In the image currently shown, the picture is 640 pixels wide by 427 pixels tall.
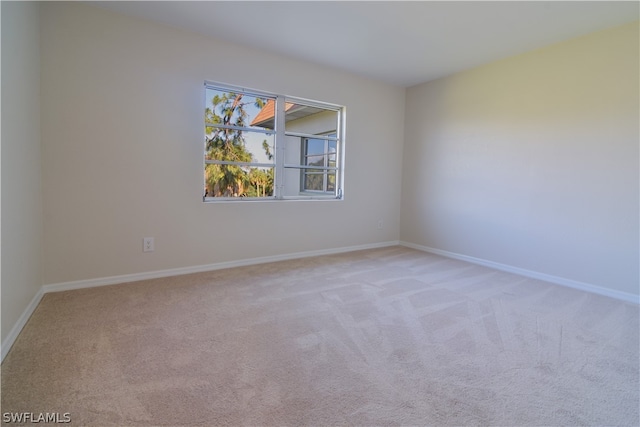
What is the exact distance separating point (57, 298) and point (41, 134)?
1305 millimetres

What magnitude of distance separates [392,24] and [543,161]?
6.92 ft

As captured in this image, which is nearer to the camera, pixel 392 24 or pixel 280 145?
pixel 392 24

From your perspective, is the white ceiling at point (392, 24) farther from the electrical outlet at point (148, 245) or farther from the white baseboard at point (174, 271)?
the white baseboard at point (174, 271)

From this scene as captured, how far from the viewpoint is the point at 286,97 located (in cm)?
368

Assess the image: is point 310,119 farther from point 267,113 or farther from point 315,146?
point 267,113

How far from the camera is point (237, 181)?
3.47 meters

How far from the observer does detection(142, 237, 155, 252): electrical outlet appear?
291 cm

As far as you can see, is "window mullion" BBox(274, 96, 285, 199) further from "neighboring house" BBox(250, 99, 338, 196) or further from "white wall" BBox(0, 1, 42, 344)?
"white wall" BBox(0, 1, 42, 344)

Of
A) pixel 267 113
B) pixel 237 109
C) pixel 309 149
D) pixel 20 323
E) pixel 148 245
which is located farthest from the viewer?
pixel 309 149

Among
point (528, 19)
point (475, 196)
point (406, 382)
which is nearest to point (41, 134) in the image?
point (406, 382)

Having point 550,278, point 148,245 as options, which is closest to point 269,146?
point 148,245

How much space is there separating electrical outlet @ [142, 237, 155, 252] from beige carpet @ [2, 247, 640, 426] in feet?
1.03

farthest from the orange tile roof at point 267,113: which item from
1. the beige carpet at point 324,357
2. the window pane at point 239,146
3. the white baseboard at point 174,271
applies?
the beige carpet at point 324,357

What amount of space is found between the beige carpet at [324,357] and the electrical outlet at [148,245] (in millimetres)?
313
